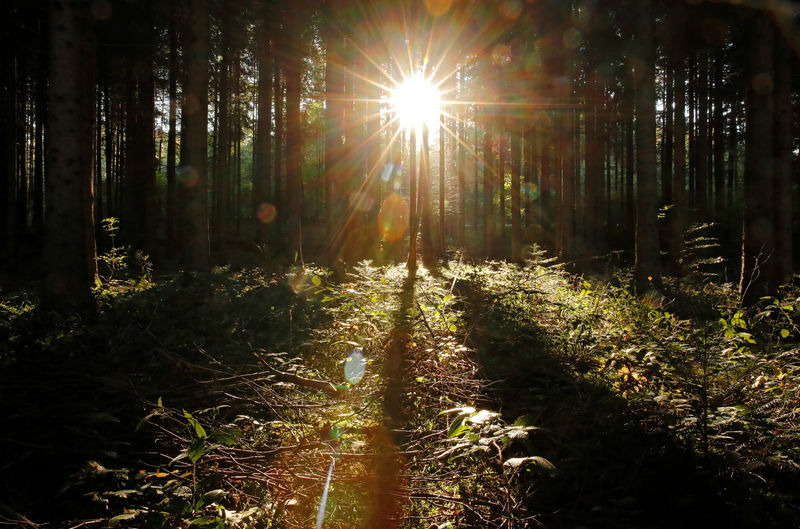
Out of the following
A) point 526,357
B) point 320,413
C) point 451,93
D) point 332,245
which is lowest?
point 320,413

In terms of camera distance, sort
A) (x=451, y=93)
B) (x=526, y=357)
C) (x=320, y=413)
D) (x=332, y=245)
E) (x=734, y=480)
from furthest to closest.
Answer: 1. (x=451, y=93)
2. (x=332, y=245)
3. (x=526, y=357)
4. (x=320, y=413)
5. (x=734, y=480)

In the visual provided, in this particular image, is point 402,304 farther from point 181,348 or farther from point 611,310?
point 611,310

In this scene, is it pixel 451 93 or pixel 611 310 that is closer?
pixel 611 310

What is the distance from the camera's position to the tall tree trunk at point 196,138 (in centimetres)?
877

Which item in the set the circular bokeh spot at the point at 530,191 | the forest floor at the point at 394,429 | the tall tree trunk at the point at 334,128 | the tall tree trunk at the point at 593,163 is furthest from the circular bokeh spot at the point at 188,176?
the circular bokeh spot at the point at 530,191

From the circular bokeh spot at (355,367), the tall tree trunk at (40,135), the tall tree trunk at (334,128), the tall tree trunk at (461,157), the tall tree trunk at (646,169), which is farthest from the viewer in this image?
the tall tree trunk at (461,157)

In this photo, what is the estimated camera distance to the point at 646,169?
956cm

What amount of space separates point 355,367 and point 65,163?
5.50 m

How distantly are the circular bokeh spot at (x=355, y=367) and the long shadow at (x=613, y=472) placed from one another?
1418 mm

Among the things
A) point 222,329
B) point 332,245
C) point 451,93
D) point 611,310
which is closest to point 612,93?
point 451,93

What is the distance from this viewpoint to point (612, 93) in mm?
27234

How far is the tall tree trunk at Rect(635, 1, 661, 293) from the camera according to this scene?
9.49 meters

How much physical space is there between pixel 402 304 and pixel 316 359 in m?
1.57

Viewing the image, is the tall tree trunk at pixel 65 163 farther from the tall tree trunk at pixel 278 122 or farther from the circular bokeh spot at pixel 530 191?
the circular bokeh spot at pixel 530 191
